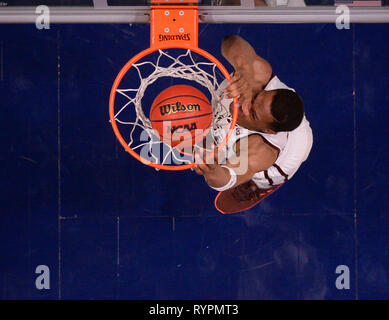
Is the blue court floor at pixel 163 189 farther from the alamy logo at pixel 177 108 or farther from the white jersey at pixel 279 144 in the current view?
the alamy logo at pixel 177 108

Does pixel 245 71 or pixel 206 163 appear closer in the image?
pixel 206 163

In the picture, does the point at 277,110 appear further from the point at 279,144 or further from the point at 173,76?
the point at 173,76

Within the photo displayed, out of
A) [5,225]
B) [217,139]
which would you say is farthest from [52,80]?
[217,139]

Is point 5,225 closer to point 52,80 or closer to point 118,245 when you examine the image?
point 118,245

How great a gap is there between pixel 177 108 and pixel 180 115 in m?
0.04

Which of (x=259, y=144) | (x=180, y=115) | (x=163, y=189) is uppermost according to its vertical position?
(x=180, y=115)

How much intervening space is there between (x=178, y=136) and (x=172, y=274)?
4.98 ft

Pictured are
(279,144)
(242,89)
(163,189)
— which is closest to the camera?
(242,89)

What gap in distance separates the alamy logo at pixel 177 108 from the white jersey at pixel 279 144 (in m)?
0.35

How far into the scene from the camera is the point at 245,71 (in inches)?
116

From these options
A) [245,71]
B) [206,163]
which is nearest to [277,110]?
[245,71]

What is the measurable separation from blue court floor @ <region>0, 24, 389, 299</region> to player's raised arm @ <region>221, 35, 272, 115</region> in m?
0.57
